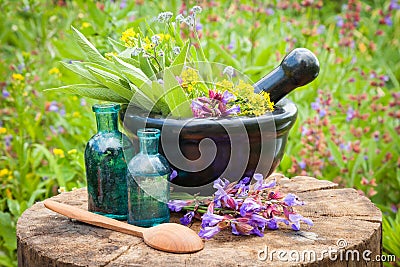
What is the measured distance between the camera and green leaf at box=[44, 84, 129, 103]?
1690 millimetres

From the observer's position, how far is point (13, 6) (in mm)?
3930

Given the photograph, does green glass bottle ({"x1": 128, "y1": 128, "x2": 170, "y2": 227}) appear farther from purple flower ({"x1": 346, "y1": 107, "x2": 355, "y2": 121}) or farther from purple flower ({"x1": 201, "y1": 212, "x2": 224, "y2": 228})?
purple flower ({"x1": 346, "y1": 107, "x2": 355, "y2": 121})

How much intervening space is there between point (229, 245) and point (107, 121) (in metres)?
0.48

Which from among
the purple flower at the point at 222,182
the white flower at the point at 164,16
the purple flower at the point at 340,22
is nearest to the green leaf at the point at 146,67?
the white flower at the point at 164,16

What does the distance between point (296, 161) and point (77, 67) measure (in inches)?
56.2

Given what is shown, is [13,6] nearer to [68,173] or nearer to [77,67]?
[68,173]

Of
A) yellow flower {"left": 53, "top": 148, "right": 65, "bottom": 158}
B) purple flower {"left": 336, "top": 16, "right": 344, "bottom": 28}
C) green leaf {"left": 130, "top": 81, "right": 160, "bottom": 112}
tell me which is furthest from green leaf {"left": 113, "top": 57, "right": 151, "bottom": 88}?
purple flower {"left": 336, "top": 16, "right": 344, "bottom": 28}

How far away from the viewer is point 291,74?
1.77 metres

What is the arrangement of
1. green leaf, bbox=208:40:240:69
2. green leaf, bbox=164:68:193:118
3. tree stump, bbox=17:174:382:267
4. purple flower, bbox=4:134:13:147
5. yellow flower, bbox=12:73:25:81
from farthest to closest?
green leaf, bbox=208:40:240:69 < purple flower, bbox=4:134:13:147 < yellow flower, bbox=12:73:25:81 < green leaf, bbox=164:68:193:118 < tree stump, bbox=17:174:382:267

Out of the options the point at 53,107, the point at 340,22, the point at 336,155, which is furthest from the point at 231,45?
the point at 53,107

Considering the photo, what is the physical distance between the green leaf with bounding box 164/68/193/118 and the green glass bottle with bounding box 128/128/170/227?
106 mm

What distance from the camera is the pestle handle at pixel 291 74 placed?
5.78ft

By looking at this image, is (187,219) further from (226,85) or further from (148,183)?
(226,85)

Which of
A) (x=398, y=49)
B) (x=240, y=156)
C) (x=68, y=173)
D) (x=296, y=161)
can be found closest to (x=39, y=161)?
(x=68, y=173)
